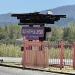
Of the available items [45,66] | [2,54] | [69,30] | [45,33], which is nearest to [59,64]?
[45,66]

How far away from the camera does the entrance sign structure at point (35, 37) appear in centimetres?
2766

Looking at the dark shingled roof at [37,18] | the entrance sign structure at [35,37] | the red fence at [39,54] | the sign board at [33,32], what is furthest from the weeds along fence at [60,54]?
the dark shingled roof at [37,18]

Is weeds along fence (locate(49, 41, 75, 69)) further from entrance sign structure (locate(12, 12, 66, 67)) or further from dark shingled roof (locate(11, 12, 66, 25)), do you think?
dark shingled roof (locate(11, 12, 66, 25))

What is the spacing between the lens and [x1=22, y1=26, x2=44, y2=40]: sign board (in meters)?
29.3

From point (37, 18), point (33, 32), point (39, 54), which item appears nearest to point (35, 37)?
point (33, 32)

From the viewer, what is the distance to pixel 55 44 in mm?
26938

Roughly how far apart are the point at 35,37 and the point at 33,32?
34 cm

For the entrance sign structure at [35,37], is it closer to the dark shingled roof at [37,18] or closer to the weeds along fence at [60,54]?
the dark shingled roof at [37,18]

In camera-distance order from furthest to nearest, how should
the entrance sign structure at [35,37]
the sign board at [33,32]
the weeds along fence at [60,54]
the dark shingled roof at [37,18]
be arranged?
the dark shingled roof at [37,18], the sign board at [33,32], the entrance sign structure at [35,37], the weeds along fence at [60,54]

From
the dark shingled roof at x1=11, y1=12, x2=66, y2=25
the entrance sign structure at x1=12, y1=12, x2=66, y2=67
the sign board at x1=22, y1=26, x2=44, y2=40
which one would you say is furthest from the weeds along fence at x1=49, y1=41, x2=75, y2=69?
the dark shingled roof at x1=11, y1=12, x2=66, y2=25

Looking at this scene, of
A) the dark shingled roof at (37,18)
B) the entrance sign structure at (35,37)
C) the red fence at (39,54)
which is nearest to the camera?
the red fence at (39,54)

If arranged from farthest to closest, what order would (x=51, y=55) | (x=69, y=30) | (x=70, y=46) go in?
(x=69, y=30) < (x=51, y=55) < (x=70, y=46)

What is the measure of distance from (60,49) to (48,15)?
3.51 metres

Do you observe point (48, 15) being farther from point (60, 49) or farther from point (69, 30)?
point (69, 30)
